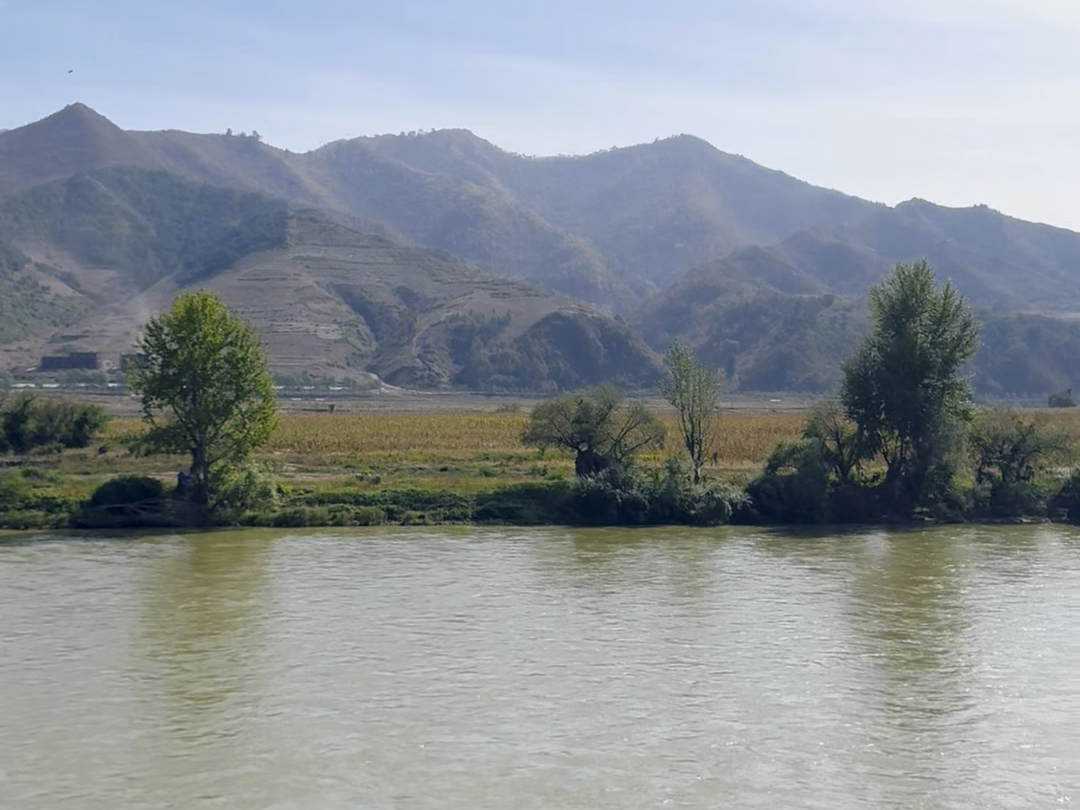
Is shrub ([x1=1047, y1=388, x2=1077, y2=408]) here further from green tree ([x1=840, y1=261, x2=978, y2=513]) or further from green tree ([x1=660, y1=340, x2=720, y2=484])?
green tree ([x1=660, y1=340, x2=720, y2=484])

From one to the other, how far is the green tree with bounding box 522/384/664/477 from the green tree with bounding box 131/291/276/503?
31.0 feet

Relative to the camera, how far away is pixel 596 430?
151ft

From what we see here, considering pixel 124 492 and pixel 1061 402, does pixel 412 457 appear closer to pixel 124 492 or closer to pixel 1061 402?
pixel 124 492

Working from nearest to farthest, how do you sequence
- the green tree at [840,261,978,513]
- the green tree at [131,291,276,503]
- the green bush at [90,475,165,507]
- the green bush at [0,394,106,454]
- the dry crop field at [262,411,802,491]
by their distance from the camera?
the green bush at [90,475,165,507]
the green tree at [131,291,276,503]
the green tree at [840,261,978,513]
the dry crop field at [262,411,802,491]
the green bush at [0,394,106,454]

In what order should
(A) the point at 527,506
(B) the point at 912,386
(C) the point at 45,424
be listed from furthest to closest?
(C) the point at 45,424 → (B) the point at 912,386 → (A) the point at 527,506

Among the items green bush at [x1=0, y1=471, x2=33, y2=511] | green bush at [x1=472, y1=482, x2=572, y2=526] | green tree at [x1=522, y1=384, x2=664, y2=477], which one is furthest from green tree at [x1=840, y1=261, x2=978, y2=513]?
green bush at [x1=0, y1=471, x2=33, y2=511]

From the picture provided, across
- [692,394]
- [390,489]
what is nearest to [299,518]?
[390,489]

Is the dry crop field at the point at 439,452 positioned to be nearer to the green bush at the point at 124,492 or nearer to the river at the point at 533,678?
the green bush at the point at 124,492

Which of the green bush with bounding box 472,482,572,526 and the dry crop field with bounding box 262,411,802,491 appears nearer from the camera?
the green bush with bounding box 472,482,572,526

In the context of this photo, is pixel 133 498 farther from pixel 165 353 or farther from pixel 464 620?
pixel 464 620

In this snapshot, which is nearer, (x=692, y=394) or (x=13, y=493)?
(x=13, y=493)

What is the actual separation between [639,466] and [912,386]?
33.3ft

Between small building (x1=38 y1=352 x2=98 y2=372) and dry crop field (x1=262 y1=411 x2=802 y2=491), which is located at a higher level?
small building (x1=38 y1=352 x2=98 y2=372)

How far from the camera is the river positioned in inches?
710
